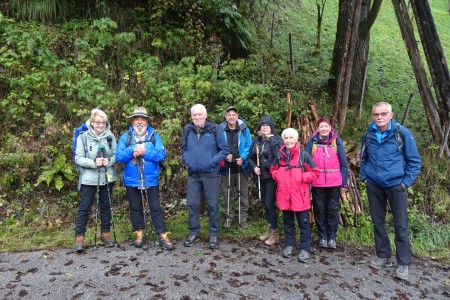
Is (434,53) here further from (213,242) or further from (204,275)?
(204,275)

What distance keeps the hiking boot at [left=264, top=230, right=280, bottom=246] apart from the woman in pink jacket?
455 millimetres

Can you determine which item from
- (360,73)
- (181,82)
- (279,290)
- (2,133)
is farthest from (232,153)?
(360,73)

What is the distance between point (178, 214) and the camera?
7328 millimetres

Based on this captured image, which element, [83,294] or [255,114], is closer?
[83,294]

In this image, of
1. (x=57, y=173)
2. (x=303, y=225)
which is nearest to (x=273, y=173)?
(x=303, y=225)

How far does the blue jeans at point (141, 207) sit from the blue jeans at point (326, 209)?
2617mm

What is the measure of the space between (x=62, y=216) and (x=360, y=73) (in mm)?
8752

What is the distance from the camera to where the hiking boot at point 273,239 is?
20.5ft

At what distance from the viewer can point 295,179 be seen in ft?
18.5

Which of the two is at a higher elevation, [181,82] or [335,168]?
[181,82]

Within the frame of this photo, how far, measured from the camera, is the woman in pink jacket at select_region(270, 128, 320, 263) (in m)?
5.64

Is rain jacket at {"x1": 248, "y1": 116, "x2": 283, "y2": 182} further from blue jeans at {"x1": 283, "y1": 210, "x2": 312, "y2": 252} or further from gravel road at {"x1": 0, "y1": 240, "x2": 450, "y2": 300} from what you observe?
gravel road at {"x1": 0, "y1": 240, "x2": 450, "y2": 300}

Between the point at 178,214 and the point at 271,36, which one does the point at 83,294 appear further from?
the point at 271,36

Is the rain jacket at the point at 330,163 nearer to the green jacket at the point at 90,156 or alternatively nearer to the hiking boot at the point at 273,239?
the hiking boot at the point at 273,239
